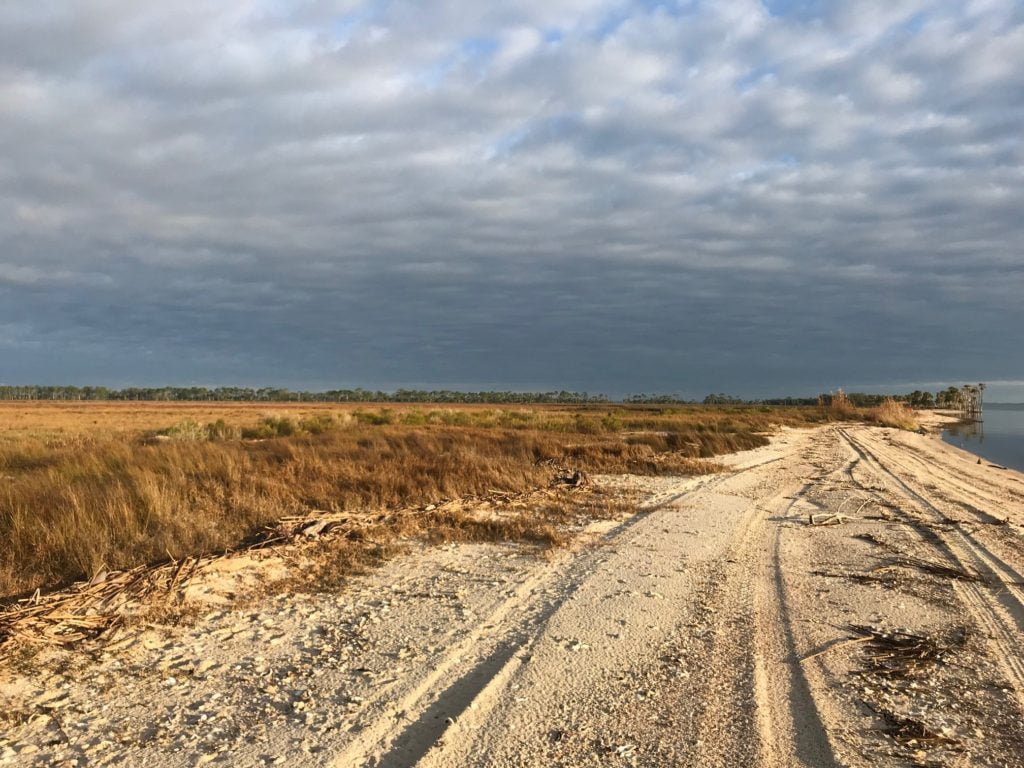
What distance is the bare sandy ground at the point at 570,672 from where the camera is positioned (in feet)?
11.9

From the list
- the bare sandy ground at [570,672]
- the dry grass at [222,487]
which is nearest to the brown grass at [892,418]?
the dry grass at [222,487]

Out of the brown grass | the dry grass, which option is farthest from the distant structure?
the dry grass

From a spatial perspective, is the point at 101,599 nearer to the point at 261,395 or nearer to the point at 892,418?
the point at 892,418

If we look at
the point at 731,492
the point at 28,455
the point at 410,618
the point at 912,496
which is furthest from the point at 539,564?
the point at 28,455

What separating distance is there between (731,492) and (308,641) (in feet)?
33.4

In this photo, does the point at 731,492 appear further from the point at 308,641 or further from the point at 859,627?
the point at 308,641

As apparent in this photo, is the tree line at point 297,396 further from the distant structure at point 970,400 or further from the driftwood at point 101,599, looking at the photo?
the driftwood at point 101,599

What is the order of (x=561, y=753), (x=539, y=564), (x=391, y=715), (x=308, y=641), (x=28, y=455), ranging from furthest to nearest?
(x=28, y=455)
(x=539, y=564)
(x=308, y=641)
(x=391, y=715)
(x=561, y=753)

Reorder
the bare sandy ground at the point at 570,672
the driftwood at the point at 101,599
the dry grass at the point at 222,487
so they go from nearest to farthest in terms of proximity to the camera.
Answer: the bare sandy ground at the point at 570,672 → the driftwood at the point at 101,599 → the dry grass at the point at 222,487

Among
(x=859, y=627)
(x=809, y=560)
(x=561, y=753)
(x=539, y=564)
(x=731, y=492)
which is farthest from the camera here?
(x=731, y=492)

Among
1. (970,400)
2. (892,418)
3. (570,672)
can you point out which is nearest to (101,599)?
(570,672)

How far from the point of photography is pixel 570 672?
457 cm

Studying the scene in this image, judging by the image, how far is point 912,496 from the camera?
45.6ft

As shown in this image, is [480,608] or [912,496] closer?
[480,608]
